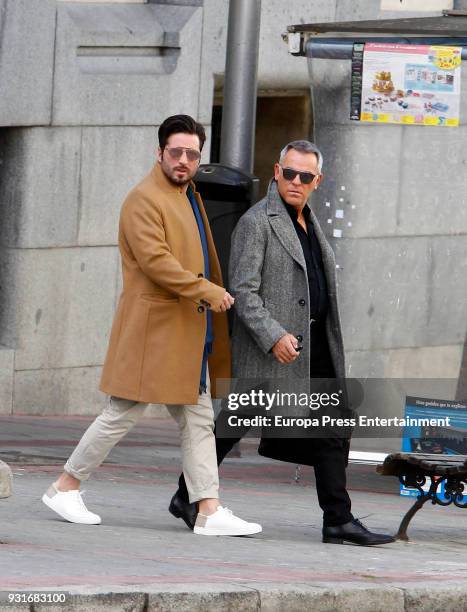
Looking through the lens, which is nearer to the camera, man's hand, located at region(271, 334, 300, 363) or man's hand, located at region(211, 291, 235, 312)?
man's hand, located at region(211, 291, 235, 312)

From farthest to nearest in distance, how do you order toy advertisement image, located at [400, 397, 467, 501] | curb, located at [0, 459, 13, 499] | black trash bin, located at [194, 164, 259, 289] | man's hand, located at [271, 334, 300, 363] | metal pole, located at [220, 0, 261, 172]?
metal pole, located at [220, 0, 261, 172] < black trash bin, located at [194, 164, 259, 289] < toy advertisement image, located at [400, 397, 467, 501] < man's hand, located at [271, 334, 300, 363] < curb, located at [0, 459, 13, 499]

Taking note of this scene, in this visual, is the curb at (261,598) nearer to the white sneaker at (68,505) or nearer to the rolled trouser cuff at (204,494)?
the rolled trouser cuff at (204,494)

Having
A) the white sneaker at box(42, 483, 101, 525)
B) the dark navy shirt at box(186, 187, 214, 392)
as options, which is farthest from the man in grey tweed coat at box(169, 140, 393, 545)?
the white sneaker at box(42, 483, 101, 525)

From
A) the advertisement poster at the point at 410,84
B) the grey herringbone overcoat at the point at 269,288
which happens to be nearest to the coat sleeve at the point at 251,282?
the grey herringbone overcoat at the point at 269,288

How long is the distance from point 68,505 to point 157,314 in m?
0.94

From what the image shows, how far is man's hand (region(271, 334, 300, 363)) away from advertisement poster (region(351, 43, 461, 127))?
2.73 meters

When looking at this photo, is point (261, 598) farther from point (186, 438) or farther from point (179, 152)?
point (179, 152)

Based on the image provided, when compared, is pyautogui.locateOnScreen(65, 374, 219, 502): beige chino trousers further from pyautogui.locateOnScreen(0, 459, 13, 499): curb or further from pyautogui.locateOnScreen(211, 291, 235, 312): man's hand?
pyautogui.locateOnScreen(0, 459, 13, 499): curb

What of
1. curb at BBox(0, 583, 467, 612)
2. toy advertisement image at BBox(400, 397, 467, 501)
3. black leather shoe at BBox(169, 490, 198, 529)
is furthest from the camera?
toy advertisement image at BBox(400, 397, 467, 501)

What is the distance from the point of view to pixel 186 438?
7.05m

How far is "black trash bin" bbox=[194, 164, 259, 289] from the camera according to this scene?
962 cm

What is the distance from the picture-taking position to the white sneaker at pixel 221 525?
23.3 ft

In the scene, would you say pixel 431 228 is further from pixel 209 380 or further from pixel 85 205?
pixel 85 205

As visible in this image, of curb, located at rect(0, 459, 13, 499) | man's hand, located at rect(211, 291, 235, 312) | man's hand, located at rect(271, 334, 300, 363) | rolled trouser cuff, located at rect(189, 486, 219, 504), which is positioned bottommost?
rolled trouser cuff, located at rect(189, 486, 219, 504)
